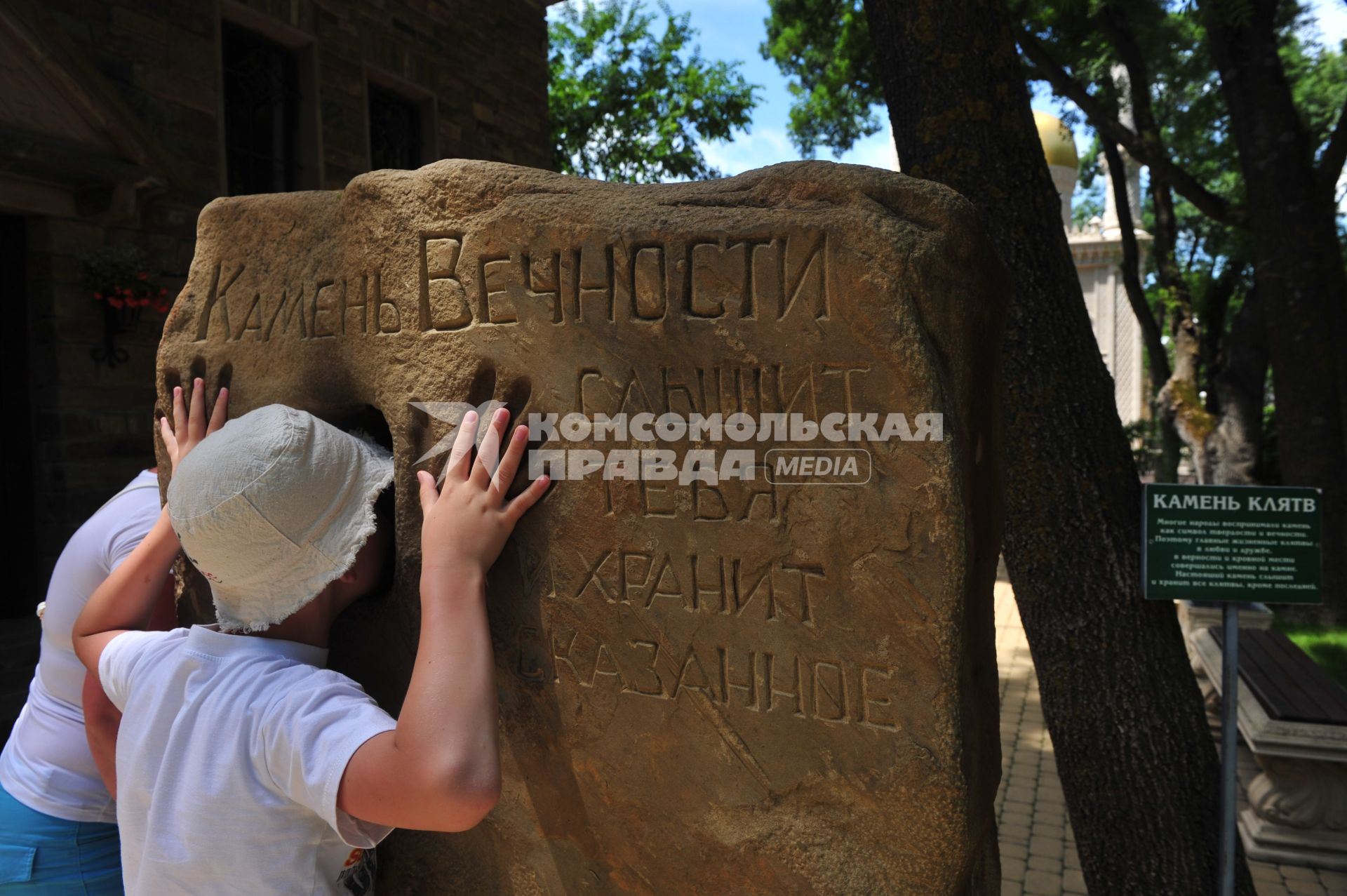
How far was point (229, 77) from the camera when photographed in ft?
20.4

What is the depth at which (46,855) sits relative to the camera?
1843 millimetres

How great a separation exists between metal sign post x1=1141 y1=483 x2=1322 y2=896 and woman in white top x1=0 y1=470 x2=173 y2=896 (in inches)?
87.7

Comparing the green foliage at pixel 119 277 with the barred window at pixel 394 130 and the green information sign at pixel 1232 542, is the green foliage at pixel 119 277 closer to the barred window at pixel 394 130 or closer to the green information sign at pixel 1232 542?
the barred window at pixel 394 130

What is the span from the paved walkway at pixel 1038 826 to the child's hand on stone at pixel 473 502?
205 centimetres

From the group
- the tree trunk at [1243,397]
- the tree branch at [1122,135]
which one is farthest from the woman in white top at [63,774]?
the tree trunk at [1243,397]

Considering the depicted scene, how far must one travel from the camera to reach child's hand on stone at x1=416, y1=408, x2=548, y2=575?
5.09ft

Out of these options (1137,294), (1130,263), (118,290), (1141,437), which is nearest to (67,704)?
(118,290)

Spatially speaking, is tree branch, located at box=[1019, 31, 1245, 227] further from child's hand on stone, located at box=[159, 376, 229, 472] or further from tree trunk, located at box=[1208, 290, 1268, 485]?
child's hand on stone, located at box=[159, 376, 229, 472]

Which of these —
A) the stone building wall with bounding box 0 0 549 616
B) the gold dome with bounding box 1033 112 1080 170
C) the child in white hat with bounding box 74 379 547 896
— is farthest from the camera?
the gold dome with bounding box 1033 112 1080 170

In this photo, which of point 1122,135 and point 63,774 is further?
point 1122,135

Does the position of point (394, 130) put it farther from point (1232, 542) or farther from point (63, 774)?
point (1232, 542)

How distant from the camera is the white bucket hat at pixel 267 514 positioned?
1347 mm

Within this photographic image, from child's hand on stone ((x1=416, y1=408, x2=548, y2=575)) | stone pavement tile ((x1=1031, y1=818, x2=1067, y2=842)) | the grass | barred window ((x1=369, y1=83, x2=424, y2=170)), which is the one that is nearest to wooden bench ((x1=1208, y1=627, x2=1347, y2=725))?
stone pavement tile ((x1=1031, y1=818, x2=1067, y2=842))

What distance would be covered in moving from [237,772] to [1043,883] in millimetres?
3437
